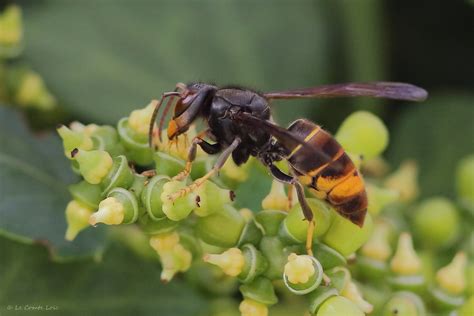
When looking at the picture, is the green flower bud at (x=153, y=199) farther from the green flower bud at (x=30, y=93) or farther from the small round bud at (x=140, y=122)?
the green flower bud at (x=30, y=93)

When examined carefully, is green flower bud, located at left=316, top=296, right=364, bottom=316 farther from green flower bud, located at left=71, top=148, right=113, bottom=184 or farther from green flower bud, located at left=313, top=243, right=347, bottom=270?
green flower bud, located at left=71, top=148, right=113, bottom=184

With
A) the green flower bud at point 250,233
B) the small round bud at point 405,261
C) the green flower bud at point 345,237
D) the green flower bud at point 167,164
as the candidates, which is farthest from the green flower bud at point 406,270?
the green flower bud at point 167,164

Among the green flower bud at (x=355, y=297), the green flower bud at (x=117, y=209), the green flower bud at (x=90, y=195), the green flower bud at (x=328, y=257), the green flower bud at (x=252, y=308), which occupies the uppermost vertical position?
the green flower bud at (x=117, y=209)

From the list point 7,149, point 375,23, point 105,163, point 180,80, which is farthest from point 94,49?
point 105,163

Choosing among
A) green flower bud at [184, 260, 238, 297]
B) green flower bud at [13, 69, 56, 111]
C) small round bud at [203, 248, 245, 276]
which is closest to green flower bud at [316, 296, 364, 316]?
small round bud at [203, 248, 245, 276]

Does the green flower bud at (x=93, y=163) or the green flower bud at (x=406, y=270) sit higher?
the green flower bud at (x=93, y=163)

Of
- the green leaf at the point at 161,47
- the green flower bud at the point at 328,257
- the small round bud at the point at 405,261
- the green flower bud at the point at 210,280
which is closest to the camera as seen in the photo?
the green flower bud at the point at 328,257

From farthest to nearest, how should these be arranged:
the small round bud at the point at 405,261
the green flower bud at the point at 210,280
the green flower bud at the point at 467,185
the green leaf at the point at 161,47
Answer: the green leaf at the point at 161,47
the green flower bud at the point at 467,185
the green flower bud at the point at 210,280
the small round bud at the point at 405,261
